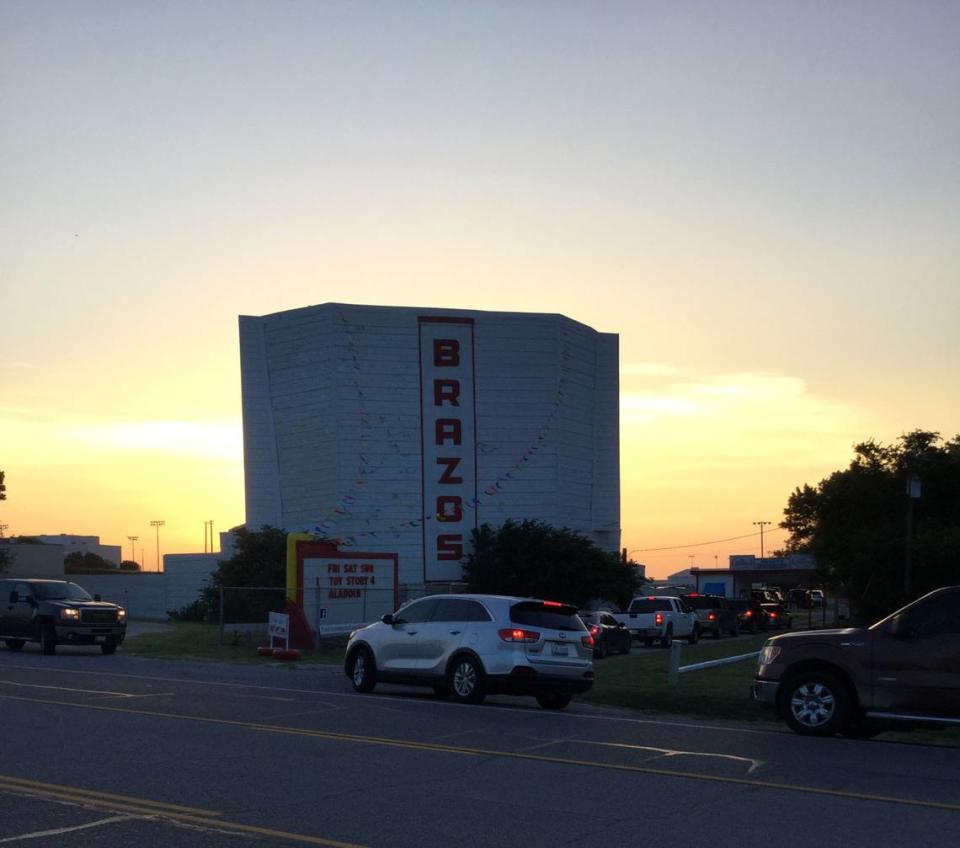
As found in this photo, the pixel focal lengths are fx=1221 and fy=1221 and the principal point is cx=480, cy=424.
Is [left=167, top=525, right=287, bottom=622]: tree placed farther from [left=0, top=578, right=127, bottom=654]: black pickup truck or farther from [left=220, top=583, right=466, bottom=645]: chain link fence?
[left=0, top=578, right=127, bottom=654]: black pickup truck

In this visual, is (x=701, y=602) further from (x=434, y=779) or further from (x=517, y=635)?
(x=434, y=779)

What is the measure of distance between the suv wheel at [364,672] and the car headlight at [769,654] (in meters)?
7.20

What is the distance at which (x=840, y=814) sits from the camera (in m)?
9.62

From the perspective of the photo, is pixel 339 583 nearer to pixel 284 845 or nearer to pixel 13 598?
pixel 13 598

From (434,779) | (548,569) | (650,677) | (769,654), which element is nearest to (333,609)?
(650,677)

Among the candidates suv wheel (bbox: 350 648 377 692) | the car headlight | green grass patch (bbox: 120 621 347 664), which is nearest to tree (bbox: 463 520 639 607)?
green grass patch (bbox: 120 621 347 664)

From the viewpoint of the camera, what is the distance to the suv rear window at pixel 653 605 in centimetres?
4362

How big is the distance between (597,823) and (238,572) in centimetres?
5398

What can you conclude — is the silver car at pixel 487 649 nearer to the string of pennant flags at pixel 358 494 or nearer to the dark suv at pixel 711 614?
the dark suv at pixel 711 614

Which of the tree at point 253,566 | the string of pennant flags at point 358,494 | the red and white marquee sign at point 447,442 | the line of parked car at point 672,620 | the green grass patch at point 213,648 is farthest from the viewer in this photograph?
the red and white marquee sign at point 447,442

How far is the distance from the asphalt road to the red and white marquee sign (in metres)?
43.7

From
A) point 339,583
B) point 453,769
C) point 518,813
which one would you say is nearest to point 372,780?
point 453,769

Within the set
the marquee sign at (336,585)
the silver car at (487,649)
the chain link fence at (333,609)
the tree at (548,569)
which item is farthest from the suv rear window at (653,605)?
the silver car at (487,649)

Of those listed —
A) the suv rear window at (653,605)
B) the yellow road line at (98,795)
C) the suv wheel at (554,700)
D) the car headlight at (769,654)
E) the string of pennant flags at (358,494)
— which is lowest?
the suv rear window at (653,605)
